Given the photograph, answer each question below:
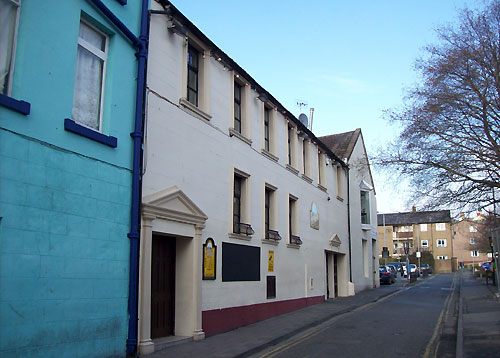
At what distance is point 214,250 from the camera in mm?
12273

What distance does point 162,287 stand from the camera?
35.7ft

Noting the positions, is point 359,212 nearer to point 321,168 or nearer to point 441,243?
point 321,168

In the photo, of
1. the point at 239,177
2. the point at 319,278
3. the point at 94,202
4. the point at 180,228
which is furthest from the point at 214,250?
the point at 319,278

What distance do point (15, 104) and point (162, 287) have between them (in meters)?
5.76

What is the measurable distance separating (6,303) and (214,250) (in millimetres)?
6433

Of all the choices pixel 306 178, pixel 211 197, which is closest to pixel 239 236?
pixel 211 197

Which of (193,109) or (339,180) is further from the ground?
(339,180)

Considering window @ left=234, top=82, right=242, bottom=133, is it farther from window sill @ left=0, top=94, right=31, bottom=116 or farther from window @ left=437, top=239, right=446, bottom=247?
window @ left=437, top=239, right=446, bottom=247

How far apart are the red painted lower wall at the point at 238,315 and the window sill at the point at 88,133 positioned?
5.18 meters

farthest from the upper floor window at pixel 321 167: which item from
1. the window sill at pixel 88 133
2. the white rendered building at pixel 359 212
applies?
the window sill at pixel 88 133

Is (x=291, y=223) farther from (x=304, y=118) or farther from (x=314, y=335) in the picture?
(x=304, y=118)

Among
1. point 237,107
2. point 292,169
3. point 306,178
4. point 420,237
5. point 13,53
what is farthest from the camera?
point 420,237

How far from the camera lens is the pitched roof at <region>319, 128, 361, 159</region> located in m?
28.8

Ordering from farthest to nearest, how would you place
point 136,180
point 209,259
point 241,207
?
point 241,207 < point 209,259 < point 136,180
